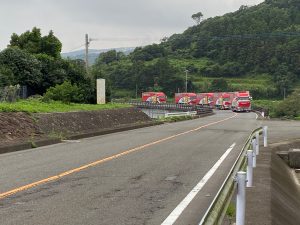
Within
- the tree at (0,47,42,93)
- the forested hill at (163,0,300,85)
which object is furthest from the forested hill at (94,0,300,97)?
the tree at (0,47,42,93)

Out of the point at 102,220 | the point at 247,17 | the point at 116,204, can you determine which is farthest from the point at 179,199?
the point at 247,17

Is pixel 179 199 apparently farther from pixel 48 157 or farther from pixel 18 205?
pixel 48 157

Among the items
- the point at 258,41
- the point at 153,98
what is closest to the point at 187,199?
the point at 153,98

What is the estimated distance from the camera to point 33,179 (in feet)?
33.8

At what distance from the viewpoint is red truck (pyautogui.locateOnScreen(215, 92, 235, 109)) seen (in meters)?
92.7

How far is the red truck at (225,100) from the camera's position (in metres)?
92.7

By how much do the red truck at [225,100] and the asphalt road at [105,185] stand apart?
77088mm

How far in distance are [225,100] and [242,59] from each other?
67.3m

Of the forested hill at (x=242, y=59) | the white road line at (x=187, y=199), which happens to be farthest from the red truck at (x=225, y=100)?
the white road line at (x=187, y=199)

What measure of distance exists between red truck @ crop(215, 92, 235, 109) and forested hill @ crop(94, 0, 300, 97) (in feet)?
134

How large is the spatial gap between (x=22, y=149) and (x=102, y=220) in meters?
11.8

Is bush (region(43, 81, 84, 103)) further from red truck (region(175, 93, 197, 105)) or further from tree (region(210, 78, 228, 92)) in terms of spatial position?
tree (region(210, 78, 228, 92))

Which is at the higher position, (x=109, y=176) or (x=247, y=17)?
(x=247, y=17)

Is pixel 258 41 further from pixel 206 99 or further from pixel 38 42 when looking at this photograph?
pixel 38 42
